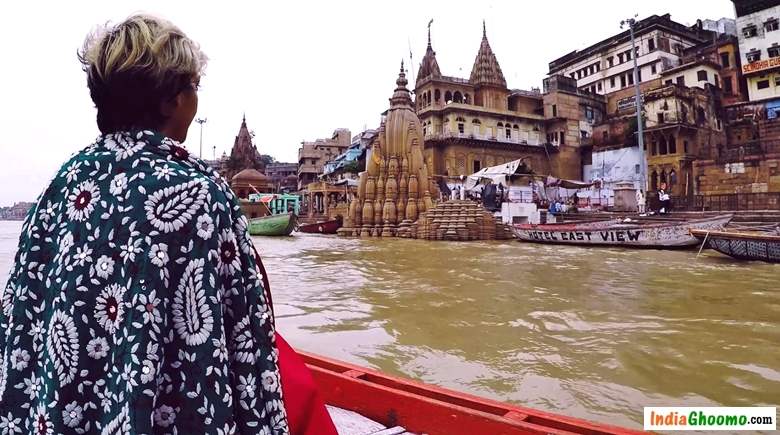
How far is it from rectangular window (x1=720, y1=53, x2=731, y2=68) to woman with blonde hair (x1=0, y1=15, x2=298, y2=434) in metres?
46.4

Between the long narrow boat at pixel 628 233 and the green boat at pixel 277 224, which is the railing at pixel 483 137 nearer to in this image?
the green boat at pixel 277 224

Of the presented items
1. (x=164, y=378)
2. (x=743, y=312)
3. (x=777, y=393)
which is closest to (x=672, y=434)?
(x=777, y=393)

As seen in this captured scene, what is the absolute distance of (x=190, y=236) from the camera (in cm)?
110

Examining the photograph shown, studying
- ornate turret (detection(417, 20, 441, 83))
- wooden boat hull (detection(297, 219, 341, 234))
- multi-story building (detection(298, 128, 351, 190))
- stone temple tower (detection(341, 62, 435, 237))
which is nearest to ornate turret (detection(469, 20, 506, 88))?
ornate turret (detection(417, 20, 441, 83))

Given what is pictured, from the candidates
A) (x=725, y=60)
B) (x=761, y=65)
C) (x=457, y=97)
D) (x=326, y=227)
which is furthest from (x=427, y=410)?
(x=725, y=60)

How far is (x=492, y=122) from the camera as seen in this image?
1624 inches

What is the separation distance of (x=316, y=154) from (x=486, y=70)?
28.0 meters

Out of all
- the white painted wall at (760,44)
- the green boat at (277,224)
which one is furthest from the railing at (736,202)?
the green boat at (277,224)

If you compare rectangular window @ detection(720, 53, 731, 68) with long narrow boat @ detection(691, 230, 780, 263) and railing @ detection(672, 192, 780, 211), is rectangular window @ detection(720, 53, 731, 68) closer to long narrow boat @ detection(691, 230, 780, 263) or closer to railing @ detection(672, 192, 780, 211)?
railing @ detection(672, 192, 780, 211)

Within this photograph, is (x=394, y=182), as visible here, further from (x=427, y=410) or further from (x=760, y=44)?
(x=760, y=44)

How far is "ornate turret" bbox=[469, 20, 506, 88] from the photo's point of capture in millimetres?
43812

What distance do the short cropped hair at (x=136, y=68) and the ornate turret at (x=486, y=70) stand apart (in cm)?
4473

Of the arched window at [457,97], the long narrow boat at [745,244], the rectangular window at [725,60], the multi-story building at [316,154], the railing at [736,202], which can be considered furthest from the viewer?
the multi-story building at [316,154]

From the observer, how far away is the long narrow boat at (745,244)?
1202 centimetres
